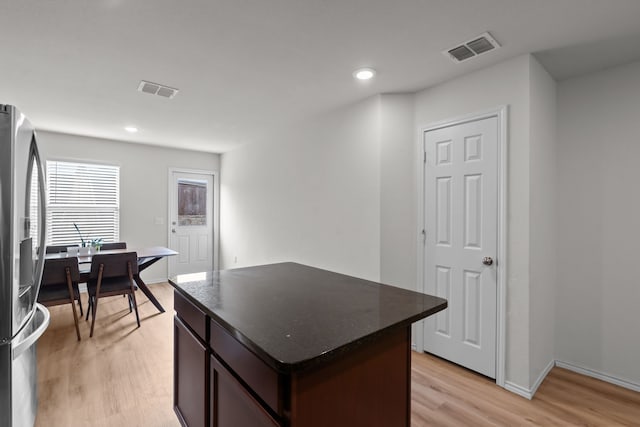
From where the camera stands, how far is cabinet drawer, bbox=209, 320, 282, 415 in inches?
37.2

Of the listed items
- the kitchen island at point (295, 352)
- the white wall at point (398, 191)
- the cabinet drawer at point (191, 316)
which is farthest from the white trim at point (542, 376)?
the cabinet drawer at point (191, 316)

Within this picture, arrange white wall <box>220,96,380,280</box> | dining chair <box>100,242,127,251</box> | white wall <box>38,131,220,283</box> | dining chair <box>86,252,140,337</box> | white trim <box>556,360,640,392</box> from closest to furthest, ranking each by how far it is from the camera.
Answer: white trim <box>556,360,640,392</box>, white wall <box>220,96,380,280</box>, dining chair <box>86,252,140,337</box>, dining chair <box>100,242,127,251</box>, white wall <box>38,131,220,283</box>

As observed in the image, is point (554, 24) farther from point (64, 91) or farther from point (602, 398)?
point (64, 91)

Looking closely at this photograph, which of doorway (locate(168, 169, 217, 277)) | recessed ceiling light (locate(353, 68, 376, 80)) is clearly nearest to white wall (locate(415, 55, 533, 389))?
recessed ceiling light (locate(353, 68, 376, 80))

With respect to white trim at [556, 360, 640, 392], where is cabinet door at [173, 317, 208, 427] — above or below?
above

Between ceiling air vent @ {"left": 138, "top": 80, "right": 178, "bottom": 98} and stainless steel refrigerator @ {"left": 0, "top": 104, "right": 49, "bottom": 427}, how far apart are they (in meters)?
1.44

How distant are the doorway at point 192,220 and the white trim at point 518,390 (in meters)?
5.28

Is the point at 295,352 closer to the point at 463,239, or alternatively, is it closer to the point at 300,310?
the point at 300,310

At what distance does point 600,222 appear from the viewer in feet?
8.05

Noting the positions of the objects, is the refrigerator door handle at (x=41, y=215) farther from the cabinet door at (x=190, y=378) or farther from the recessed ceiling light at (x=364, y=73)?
the recessed ceiling light at (x=364, y=73)

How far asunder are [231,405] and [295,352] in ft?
1.73

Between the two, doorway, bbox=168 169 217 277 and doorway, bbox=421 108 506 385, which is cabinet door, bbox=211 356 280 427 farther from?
doorway, bbox=168 169 217 277

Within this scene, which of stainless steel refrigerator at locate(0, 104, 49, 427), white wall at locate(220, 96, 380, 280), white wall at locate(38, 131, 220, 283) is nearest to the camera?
stainless steel refrigerator at locate(0, 104, 49, 427)

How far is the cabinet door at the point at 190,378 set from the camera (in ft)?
4.66
